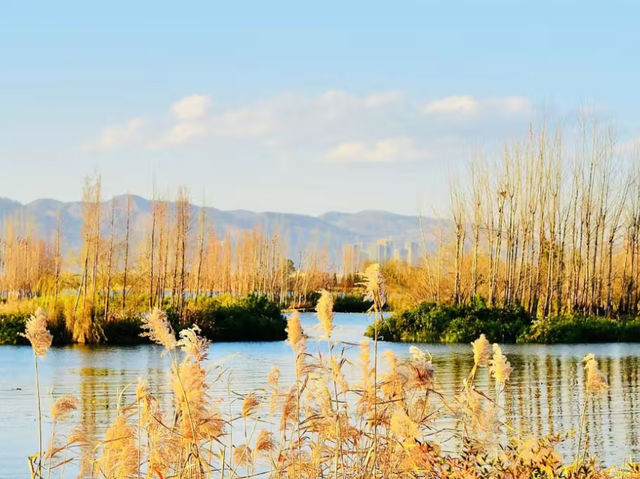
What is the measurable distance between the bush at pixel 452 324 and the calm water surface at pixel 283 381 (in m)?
1.23

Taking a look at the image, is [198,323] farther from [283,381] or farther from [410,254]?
[410,254]

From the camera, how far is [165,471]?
14.3 feet

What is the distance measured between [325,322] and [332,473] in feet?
3.49

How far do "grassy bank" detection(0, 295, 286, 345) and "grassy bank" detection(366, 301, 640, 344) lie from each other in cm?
312

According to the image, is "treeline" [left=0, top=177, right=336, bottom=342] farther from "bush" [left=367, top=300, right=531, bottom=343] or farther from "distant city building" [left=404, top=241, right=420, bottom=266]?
"distant city building" [left=404, top=241, right=420, bottom=266]

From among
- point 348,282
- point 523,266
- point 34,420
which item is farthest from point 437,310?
point 348,282

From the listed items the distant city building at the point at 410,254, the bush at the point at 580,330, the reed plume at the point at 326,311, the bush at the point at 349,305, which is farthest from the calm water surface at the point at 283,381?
the bush at the point at 349,305

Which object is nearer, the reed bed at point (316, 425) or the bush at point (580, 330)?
the reed bed at point (316, 425)

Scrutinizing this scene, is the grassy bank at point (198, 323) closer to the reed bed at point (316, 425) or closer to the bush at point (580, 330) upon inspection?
the bush at point (580, 330)

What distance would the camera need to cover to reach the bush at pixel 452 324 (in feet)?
86.7

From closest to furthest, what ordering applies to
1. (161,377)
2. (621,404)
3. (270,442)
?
(270,442), (621,404), (161,377)

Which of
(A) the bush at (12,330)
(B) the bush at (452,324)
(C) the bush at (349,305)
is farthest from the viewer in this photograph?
(C) the bush at (349,305)

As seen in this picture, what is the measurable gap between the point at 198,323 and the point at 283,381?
11291 millimetres

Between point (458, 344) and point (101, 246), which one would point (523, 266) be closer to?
point (458, 344)
